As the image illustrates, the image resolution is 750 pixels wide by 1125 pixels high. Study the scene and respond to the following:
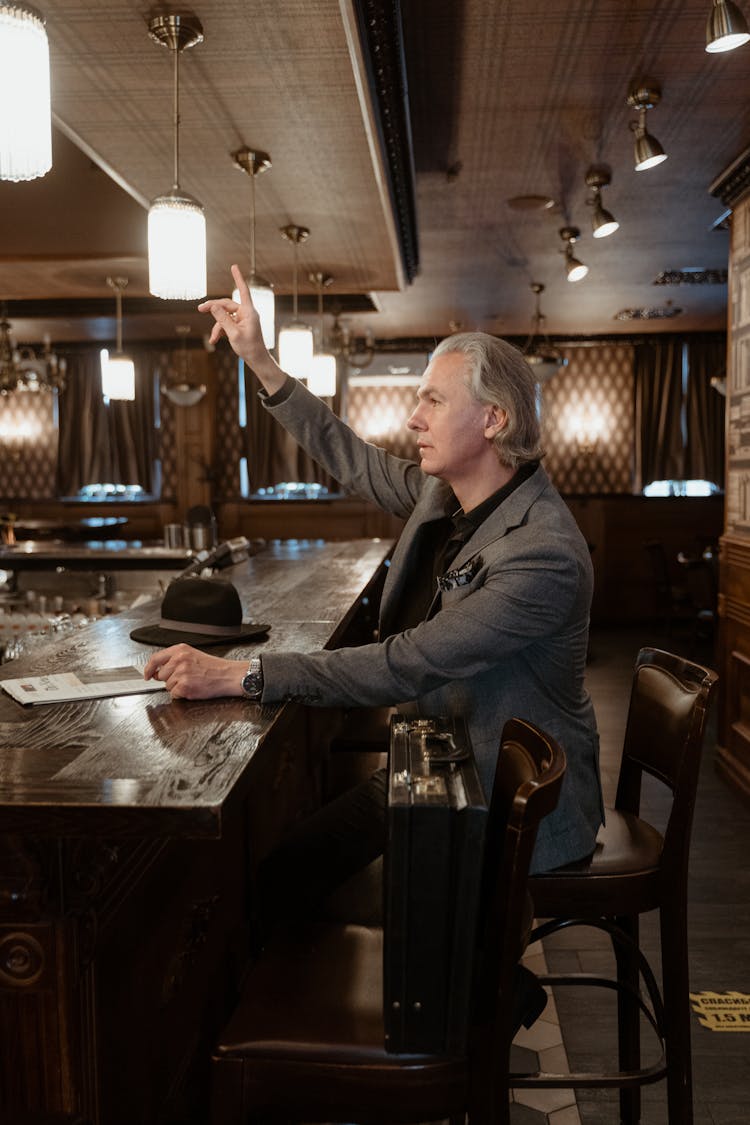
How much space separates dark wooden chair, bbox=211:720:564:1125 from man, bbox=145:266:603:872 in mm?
428

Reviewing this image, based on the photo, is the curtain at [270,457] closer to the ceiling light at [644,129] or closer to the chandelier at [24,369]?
the chandelier at [24,369]

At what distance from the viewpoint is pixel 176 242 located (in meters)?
2.86

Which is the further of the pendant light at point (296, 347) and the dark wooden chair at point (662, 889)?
the pendant light at point (296, 347)

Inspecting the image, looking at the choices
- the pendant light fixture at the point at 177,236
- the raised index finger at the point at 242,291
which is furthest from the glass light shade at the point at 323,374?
the raised index finger at the point at 242,291

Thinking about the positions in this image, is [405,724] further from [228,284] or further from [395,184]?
[228,284]

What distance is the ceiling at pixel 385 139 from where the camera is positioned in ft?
9.75

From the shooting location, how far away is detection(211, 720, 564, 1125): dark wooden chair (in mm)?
1257

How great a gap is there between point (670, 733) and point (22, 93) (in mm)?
1871

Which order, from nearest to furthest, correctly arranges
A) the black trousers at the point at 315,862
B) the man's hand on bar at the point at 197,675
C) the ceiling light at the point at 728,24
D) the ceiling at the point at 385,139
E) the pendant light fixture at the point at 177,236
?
the man's hand on bar at the point at 197,675 → the black trousers at the point at 315,862 → the ceiling light at the point at 728,24 → the pendant light fixture at the point at 177,236 → the ceiling at the point at 385,139

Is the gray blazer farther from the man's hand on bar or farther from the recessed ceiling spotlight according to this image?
the recessed ceiling spotlight

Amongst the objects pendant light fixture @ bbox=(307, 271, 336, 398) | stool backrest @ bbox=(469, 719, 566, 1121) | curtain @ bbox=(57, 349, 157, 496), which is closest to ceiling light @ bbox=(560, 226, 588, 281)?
pendant light fixture @ bbox=(307, 271, 336, 398)

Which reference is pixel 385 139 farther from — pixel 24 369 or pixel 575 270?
pixel 24 369

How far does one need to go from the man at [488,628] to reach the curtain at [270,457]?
8.35 meters

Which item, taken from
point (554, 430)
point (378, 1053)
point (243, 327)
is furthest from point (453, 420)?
point (554, 430)
